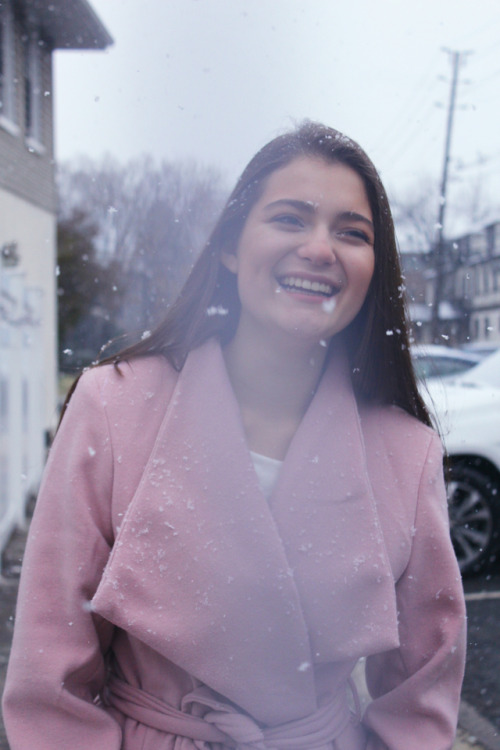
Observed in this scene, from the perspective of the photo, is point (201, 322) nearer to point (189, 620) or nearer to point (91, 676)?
point (189, 620)

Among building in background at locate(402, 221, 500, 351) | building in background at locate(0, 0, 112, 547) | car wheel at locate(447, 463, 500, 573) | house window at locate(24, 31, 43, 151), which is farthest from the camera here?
car wheel at locate(447, 463, 500, 573)

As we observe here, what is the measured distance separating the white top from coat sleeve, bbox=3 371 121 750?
240mm

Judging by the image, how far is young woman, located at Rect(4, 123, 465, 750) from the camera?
97 cm

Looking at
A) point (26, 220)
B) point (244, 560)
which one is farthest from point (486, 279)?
point (26, 220)

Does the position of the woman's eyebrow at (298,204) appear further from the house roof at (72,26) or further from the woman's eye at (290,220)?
the house roof at (72,26)

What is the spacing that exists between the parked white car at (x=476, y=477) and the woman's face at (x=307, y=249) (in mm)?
1683

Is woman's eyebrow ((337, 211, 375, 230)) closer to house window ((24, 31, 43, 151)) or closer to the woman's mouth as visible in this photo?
the woman's mouth

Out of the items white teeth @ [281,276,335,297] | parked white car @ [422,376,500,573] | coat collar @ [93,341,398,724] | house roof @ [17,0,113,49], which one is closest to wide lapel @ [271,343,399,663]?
coat collar @ [93,341,398,724]

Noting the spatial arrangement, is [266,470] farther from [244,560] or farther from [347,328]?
[347,328]

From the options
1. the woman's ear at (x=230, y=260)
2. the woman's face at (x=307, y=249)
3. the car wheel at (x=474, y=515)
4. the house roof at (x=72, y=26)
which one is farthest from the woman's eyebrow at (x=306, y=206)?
the car wheel at (x=474, y=515)

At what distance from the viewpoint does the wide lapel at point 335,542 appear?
1.03m

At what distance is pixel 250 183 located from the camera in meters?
1.05

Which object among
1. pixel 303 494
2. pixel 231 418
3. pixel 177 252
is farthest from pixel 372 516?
pixel 177 252

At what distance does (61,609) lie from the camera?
37.7 inches
